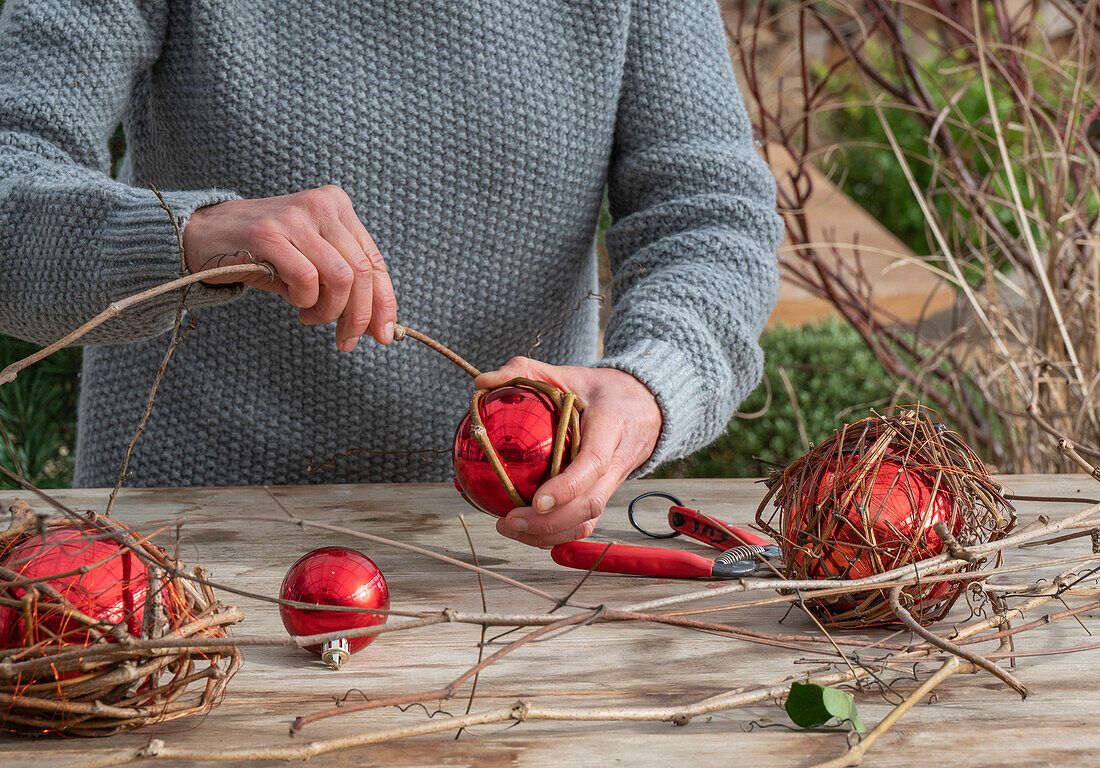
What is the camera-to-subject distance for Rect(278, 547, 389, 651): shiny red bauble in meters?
0.61

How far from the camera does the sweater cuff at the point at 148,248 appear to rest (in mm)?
801

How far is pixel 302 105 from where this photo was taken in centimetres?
106

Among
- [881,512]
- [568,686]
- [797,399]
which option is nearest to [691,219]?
[881,512]

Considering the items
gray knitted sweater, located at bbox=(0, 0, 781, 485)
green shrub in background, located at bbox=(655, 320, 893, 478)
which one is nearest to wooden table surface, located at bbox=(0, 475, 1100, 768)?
gray knitted sweater, located at bbox=(0, 0, 781, 485)

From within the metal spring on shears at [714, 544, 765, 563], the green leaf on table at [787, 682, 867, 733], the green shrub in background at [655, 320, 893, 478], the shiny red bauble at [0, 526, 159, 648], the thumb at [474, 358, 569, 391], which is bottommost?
the green shrub in background at [655, 320, 893, 478]

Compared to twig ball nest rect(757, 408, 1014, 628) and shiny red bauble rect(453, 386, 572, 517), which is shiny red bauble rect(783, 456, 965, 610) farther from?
shiny red bauble rect(453, 386, 572, 517)

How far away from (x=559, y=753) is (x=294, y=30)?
2.81 ft

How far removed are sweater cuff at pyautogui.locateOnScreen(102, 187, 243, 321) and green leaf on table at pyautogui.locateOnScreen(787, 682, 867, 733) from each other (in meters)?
0.53

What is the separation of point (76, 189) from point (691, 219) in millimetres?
632

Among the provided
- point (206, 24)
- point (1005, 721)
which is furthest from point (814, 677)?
point (206, 24)

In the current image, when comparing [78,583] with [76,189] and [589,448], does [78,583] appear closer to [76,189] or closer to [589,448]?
[589,448]

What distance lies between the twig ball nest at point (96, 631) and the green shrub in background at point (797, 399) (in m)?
1.96

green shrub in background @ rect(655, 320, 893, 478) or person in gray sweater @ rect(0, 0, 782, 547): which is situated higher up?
person in gray sweater @ rect(0, 0, 782, 547)

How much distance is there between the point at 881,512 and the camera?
2.06 ft
